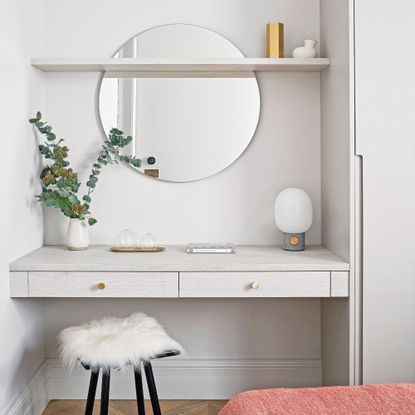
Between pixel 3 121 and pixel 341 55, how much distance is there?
1495mm

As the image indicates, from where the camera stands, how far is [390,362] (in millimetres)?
2457

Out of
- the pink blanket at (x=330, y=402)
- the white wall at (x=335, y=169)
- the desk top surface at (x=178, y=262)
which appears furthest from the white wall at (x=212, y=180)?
the pink blanket at (x=330, y=402)

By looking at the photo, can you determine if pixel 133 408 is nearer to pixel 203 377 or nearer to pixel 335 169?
pixel 203 377

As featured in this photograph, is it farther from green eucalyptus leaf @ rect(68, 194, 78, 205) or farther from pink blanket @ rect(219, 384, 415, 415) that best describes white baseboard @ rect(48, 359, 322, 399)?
pink blanket @ rect(219, 384, 415, 415)

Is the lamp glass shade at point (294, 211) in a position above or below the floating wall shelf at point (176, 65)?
below

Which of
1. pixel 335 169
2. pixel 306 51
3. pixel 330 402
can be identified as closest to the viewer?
pixel 330 402

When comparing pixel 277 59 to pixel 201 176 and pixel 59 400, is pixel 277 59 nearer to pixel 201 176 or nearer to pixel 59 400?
pixel 201 176

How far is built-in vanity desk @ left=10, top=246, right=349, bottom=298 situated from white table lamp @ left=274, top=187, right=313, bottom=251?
12.2 inches

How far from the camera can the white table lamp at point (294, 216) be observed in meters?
2.79

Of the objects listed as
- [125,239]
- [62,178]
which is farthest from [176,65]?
[125,239]

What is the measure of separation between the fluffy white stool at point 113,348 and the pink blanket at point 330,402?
696 mm

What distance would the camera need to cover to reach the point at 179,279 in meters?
2.49

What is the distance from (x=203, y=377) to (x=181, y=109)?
143cm

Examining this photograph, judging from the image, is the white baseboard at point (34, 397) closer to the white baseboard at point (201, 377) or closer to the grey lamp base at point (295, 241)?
A: the white baseboard at point (201, 377)
